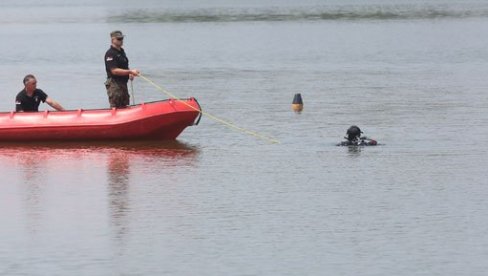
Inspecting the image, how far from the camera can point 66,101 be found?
3622 centimetres

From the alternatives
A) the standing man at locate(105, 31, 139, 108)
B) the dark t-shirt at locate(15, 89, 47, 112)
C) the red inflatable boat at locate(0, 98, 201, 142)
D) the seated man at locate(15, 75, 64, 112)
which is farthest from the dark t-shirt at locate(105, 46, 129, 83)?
the dark t-shirt at locate(15, 89, 47, 112)

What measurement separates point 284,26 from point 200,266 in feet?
225

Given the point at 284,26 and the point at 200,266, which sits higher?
the point at 284,26

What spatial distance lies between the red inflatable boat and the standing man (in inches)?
18.7

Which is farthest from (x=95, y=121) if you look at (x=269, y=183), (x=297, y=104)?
(x=297, y=104)

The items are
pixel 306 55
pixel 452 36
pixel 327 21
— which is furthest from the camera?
pixel 327 21

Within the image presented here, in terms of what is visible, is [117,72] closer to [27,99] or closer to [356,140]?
[27,99]

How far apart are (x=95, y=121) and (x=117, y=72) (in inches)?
39.0

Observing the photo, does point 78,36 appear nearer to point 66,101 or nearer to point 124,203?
point 66,101

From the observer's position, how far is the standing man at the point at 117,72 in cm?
2662

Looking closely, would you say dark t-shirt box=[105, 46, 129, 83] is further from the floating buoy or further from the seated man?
the floating buoy

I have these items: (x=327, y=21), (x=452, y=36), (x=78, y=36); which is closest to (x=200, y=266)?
(x=452, y=36)

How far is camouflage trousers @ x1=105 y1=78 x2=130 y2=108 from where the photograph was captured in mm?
26984

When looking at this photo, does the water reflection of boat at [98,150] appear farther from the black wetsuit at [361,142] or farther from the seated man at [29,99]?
the black wetsuit at [361,142]
